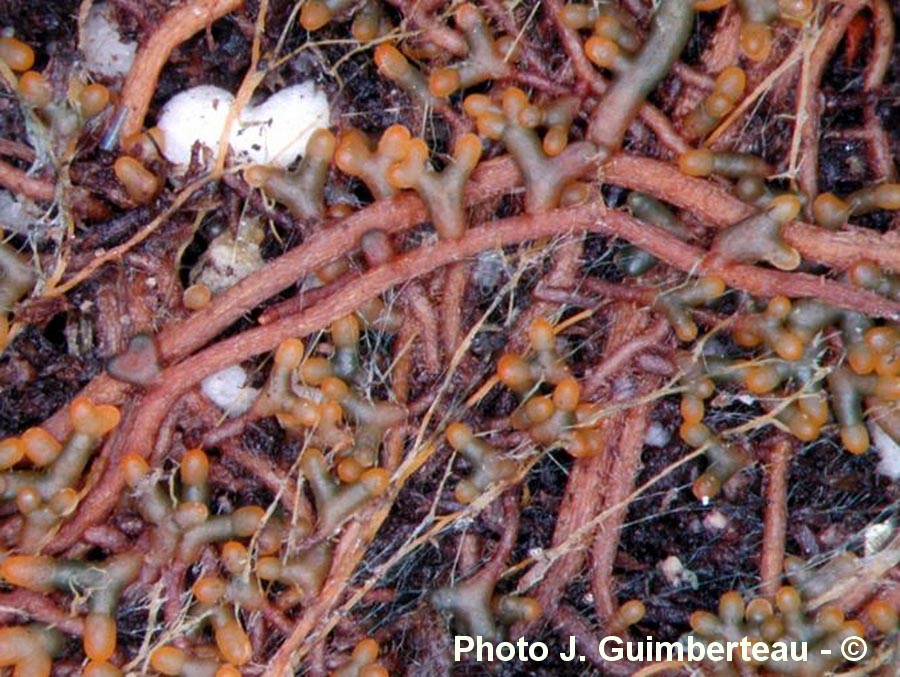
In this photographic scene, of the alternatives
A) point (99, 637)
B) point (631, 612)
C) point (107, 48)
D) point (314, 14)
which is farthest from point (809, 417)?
point (107, 48)

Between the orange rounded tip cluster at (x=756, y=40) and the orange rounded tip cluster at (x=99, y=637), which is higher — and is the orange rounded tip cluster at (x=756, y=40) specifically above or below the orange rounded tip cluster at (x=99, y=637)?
above

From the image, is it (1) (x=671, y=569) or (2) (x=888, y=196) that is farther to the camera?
(1) (x=671, y=569)

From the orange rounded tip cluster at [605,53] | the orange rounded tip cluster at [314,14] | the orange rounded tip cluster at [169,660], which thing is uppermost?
the orange rounded tip cluster at [314,14]

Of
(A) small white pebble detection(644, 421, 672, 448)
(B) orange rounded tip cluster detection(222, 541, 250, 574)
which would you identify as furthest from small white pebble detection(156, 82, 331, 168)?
(A) small white pebble detection(644, 421, 672, 448)

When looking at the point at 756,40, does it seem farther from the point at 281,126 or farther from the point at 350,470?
the point at 350,470

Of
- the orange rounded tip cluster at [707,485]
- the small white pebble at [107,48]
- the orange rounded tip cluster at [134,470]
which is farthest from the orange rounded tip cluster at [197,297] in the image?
the orange rounded tip cluster at [707,485]

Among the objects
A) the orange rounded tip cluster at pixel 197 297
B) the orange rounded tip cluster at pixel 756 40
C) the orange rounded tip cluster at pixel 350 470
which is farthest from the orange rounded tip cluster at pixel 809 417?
the orange rounded tip cluster at pixel 197 297

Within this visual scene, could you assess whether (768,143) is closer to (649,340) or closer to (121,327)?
(649,340)

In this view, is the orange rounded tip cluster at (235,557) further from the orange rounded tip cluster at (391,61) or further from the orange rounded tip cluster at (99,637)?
the orange rounded tip cluster at (391,61)

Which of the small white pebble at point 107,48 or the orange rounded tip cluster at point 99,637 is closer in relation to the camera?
Result: the orange rounded tip cluster at point 99,637
